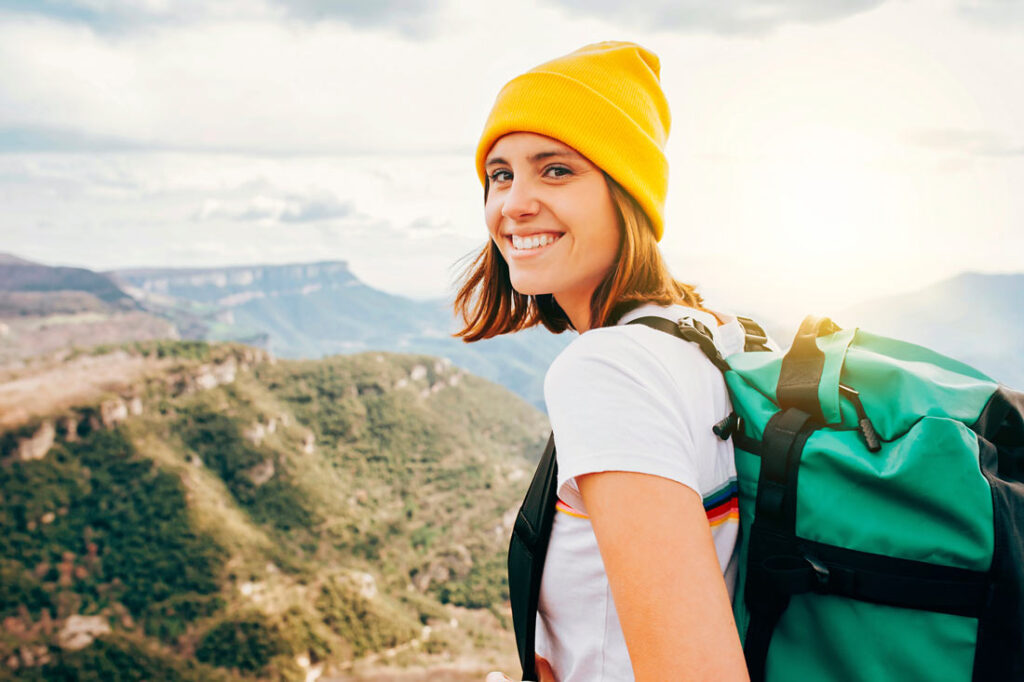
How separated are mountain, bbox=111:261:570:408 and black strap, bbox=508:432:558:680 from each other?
108043 millimetres

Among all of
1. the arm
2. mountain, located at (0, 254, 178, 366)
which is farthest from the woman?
mountain, located at (0, 254, 178, 366)

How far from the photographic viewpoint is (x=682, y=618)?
0.77 meters

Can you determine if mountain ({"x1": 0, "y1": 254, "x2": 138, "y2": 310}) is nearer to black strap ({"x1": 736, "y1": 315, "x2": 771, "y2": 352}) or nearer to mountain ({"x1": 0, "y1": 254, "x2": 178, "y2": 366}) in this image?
mountain ({"x1": 0, "y1": 254, "x2": 178, "y2": 366})

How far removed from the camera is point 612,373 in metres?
0.85

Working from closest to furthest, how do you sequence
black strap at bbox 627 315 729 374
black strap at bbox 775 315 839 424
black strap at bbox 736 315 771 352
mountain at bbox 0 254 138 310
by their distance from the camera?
1. black strap at bbox 775 315 839 424
2. black strap at bbox 627 315 729 374
3. black strap at bbox 736 315 771 352
4. mountain at bbox 0 254 138 310

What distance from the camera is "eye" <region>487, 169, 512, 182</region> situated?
1.34 meters

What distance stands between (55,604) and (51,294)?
211 ft

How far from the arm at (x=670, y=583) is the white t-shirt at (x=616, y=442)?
29 mm

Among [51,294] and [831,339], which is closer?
[831,339]

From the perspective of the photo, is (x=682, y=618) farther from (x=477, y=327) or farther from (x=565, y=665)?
(x=477, y=327)

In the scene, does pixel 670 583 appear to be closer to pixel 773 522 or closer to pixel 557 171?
pixel 773 522

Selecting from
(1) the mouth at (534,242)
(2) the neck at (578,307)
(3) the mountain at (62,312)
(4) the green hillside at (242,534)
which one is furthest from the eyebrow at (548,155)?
(3) the mountain at (62,312)

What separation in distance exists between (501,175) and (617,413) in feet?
2.33

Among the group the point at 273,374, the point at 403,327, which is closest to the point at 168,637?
the point at 273,374
